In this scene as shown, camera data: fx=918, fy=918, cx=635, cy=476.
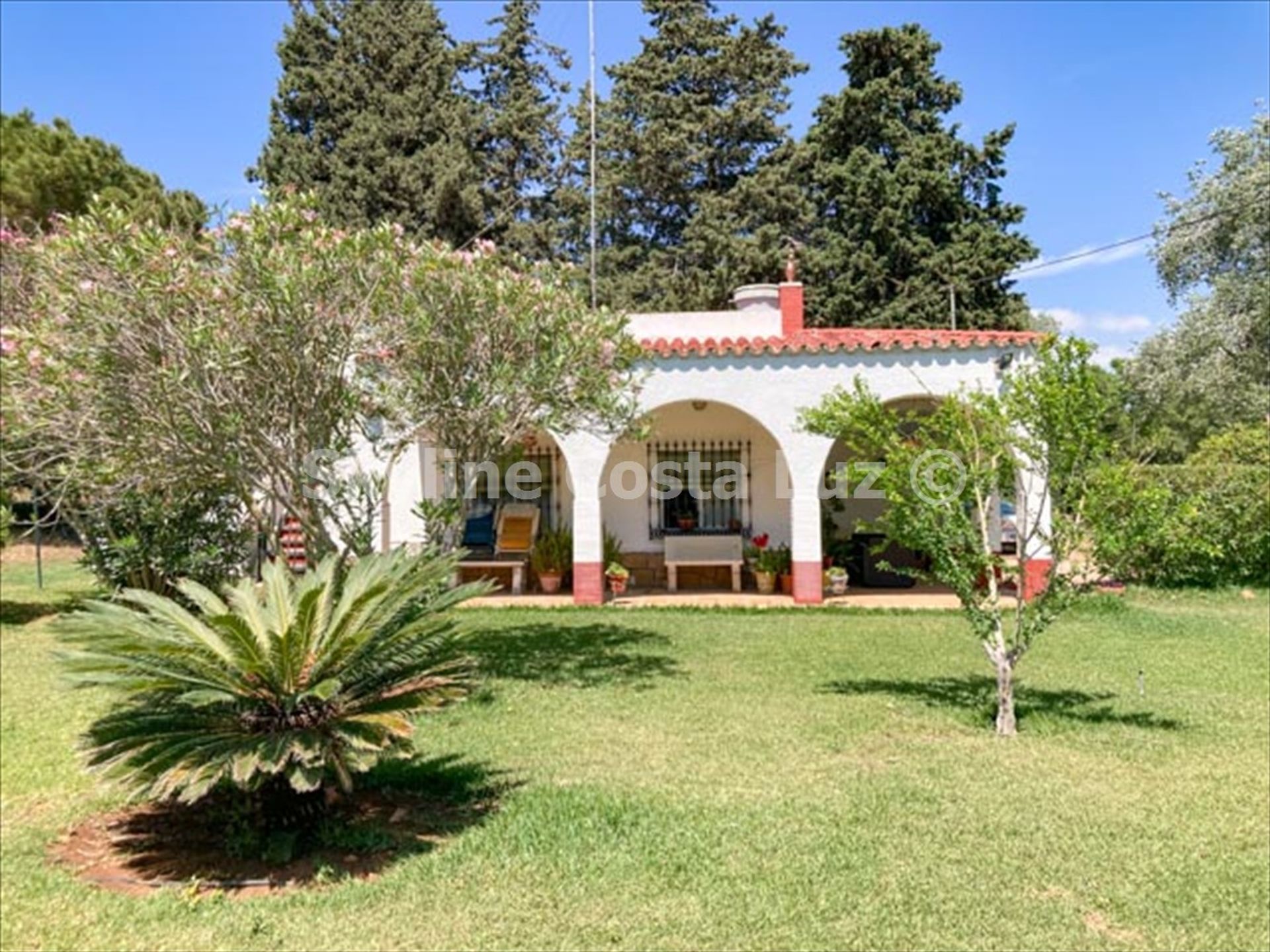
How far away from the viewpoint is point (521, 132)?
3778 centimetres

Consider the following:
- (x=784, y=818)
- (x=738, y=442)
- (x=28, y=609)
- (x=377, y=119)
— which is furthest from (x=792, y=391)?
(x=377, y=119)

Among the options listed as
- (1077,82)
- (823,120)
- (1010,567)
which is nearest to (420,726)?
(1010,567)

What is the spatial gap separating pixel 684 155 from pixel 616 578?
2377cm

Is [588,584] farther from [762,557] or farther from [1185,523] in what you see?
[1185,523]

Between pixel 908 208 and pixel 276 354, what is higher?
pixel 908 208

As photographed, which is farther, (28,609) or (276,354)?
(28,609)

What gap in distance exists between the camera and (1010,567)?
8938 millimetres

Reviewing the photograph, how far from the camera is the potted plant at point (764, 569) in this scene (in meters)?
17.0

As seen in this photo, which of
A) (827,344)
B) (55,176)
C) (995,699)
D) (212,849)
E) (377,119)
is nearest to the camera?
(212,849)

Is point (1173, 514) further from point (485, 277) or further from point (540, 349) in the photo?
point (485, 277)

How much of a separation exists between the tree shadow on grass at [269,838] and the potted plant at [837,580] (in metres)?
10.8

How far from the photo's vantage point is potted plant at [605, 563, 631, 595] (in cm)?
1666

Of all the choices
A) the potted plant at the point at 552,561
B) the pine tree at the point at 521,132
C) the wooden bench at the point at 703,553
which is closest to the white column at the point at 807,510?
the wooden bench at the point at 703,553

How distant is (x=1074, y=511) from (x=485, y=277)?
547 centimetres
